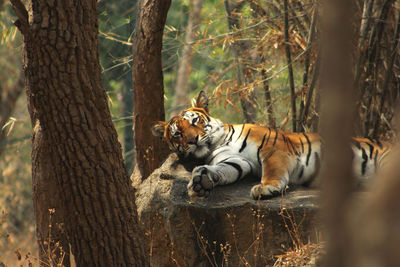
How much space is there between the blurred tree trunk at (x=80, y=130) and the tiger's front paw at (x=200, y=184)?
87cm

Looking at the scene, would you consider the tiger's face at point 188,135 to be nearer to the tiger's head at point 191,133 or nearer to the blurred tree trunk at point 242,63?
the tiger's head at point 191,133

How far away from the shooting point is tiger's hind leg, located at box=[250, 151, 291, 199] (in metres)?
3.43

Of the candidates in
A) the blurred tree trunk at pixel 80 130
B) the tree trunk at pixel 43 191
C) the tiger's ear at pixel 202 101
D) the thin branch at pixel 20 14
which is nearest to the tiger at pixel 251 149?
the tiger's ear at pixel 202 101

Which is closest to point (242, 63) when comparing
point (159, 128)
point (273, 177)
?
point (159, 128)

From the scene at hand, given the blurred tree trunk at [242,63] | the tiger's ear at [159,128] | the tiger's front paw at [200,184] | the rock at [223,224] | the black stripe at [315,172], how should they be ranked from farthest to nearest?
the blurred tree trunk at [242,63]
the tiger's ear at [159,128]
the black stripe at [315,172]
the tiger's front paw at [200,184]
the rock at [223,224]

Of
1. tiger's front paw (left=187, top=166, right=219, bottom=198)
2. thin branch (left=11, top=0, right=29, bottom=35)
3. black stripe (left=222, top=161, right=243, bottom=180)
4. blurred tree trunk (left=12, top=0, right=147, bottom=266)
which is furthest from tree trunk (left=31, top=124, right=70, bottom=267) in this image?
thin branch (left=11, top=0, right=29, bottom=35)

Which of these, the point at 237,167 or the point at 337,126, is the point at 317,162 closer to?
the point at 237,167

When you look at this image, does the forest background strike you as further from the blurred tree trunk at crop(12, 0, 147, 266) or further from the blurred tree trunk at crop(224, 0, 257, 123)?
the blurred tree trunk at crop(12, 0, 147, 266)

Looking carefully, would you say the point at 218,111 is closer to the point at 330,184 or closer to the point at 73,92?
the point at 73,92

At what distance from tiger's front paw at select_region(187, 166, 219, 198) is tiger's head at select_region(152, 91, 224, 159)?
574mm

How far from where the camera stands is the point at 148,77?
15.4 feet

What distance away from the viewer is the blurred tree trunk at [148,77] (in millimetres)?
4586

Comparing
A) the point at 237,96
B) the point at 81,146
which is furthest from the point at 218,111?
the point at 81,146

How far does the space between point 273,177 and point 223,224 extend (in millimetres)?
538
